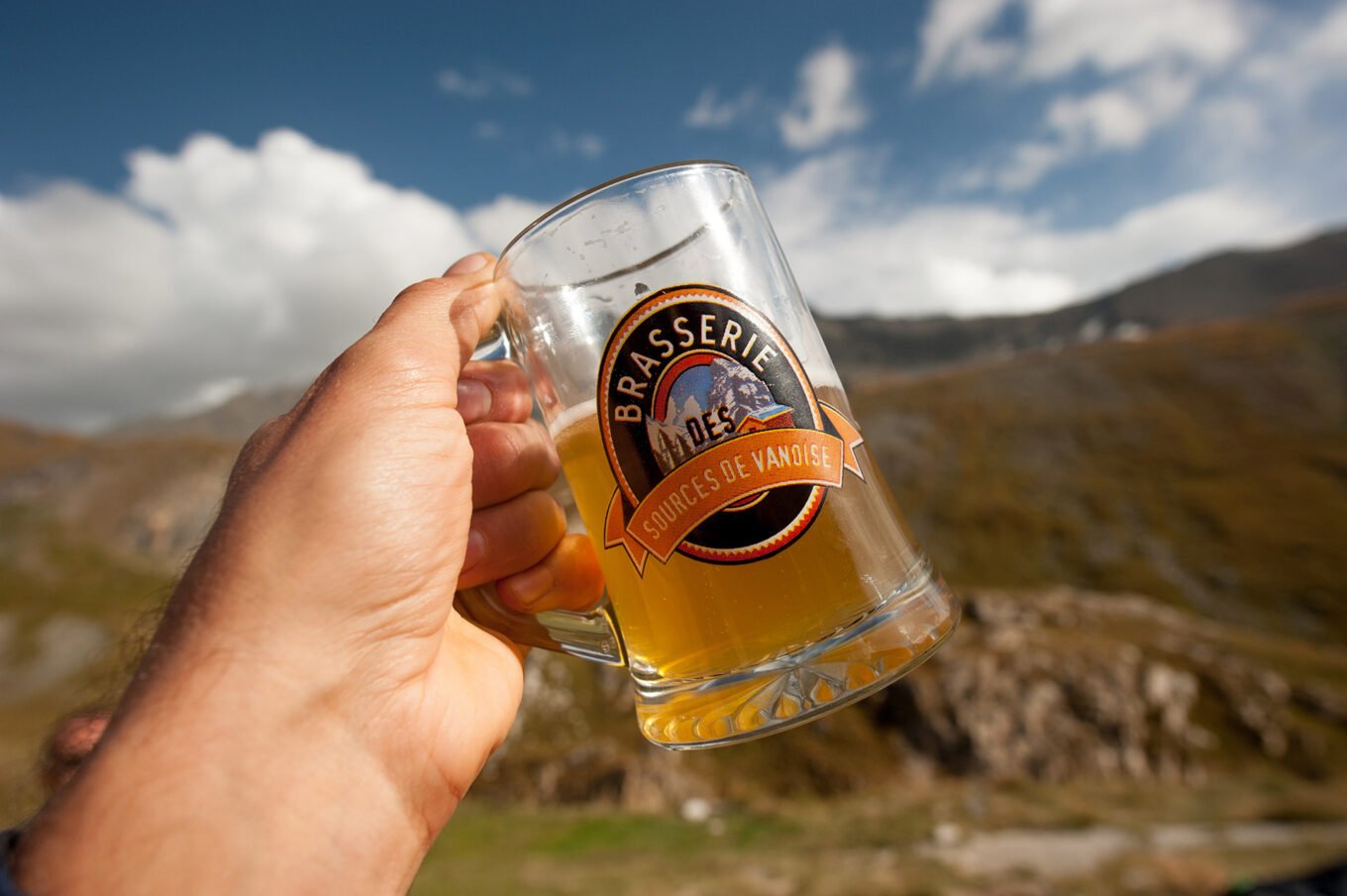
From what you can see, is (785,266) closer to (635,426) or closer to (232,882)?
(635,426)

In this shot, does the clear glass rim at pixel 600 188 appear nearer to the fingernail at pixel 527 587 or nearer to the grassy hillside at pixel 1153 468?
the fingernail at pixel 527 587

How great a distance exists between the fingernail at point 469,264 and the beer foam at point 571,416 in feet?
1.78

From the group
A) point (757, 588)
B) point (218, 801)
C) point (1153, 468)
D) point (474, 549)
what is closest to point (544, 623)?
point (474, 549)

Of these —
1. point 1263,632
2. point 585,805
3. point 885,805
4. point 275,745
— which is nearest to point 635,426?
point 275,745

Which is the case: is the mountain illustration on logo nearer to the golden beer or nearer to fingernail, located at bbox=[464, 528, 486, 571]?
the golden beer

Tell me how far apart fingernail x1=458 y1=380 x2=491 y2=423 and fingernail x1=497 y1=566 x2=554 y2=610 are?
511mm

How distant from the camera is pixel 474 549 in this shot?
258 cm

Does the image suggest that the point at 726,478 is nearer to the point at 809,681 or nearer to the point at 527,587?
the point at 809,681

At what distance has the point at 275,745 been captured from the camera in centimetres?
173

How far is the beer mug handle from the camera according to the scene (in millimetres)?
2439

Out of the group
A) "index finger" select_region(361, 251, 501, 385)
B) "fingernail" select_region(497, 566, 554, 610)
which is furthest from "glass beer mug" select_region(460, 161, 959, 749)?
"fingernail" select_region(497, 566, 554, 610)

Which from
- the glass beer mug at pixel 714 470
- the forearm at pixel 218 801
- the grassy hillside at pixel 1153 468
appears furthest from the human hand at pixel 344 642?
the grassy hillside at pixel 1153 468

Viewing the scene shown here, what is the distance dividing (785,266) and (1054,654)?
26661 mm

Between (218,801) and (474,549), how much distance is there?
3.50ft
